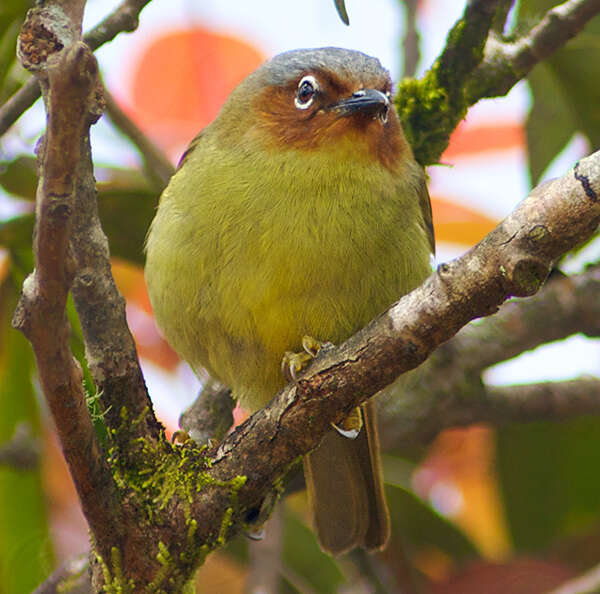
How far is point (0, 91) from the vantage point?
3176 millimetres

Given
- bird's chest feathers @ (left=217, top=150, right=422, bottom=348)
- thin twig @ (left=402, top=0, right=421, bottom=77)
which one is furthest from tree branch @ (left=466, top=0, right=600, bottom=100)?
thin twig @ (left=402, top=0, right=421, bottom=77)

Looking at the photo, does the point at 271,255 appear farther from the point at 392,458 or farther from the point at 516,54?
the point at 392,458

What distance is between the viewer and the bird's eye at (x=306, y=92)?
2957 mm

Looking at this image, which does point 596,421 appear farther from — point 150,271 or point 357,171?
point 150,271

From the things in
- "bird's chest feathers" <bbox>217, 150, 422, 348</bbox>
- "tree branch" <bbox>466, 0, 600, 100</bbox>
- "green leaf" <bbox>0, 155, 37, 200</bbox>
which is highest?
"green leaf" <bbox>0, 155, 37, 200</bbox>

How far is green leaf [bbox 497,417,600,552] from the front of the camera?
3838mm

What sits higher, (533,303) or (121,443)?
(533,303)

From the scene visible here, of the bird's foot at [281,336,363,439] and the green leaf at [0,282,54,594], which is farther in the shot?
the green leaf at [0,282,54,594]

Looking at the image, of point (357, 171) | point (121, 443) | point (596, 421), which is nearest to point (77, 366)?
point (121, 443)

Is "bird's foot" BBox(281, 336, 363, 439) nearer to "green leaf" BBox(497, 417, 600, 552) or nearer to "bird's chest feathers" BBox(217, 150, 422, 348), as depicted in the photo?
"bird's chest feathers" BBox(217, 150, 422, 348)

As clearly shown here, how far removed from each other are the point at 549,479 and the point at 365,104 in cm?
212

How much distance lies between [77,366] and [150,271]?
117 centimetres

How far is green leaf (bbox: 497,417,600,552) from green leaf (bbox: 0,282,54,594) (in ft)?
6.70

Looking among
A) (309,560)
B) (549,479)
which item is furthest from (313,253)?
(549,479)
